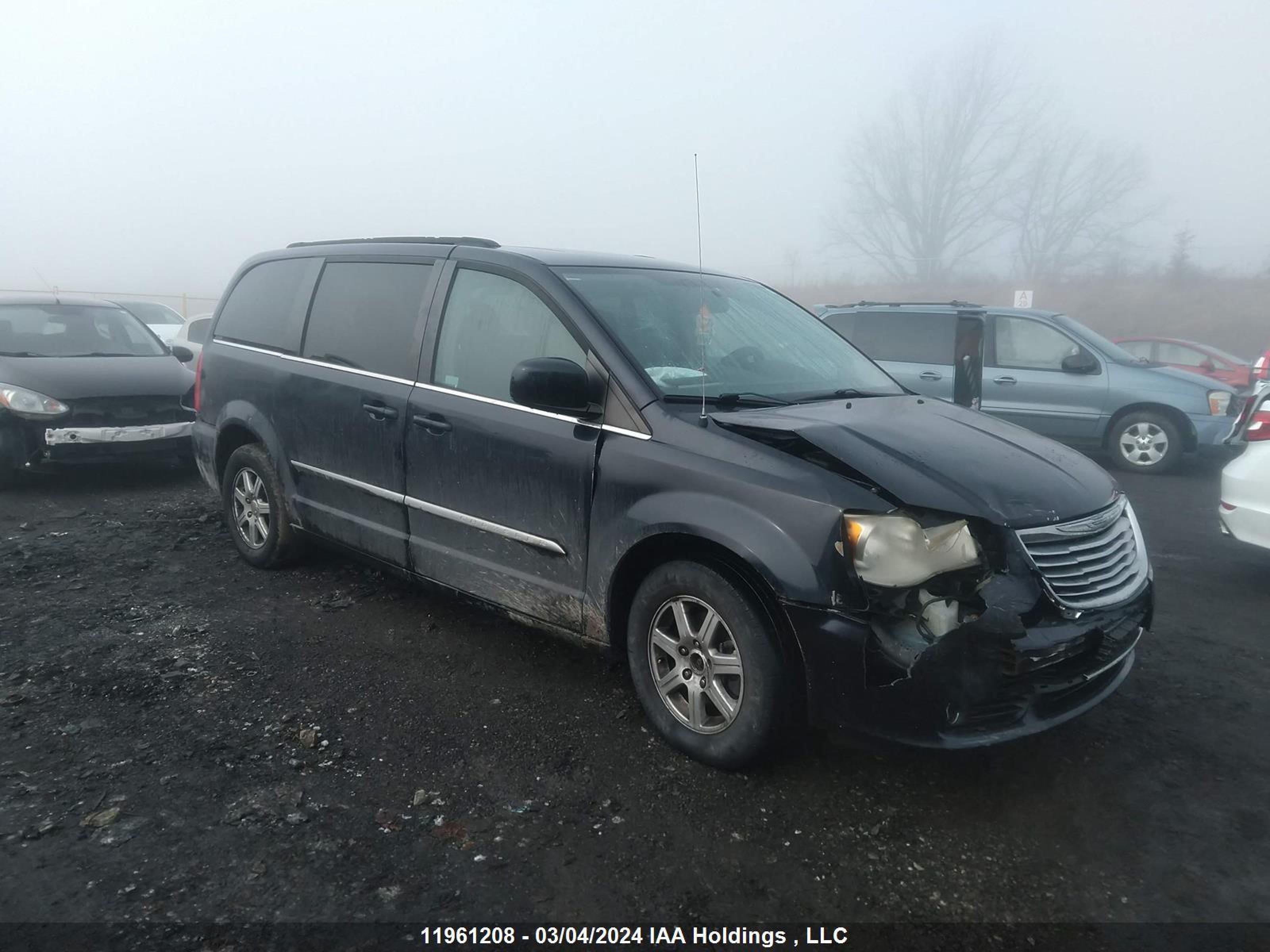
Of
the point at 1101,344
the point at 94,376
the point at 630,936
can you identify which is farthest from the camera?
the point at 1101,344

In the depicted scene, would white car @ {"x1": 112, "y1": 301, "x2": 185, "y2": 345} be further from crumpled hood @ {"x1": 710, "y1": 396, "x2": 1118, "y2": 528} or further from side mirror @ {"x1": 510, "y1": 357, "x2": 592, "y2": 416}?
crumpled hood @ {"x1": 710, "y1": 396, "x2": 1118, "y2": 528}

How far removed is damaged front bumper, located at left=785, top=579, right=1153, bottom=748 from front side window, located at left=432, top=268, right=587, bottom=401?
1505 mm

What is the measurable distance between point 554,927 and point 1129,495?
24.9 ft

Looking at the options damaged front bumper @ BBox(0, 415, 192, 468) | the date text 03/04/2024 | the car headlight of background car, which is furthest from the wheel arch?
the car headlight of background car

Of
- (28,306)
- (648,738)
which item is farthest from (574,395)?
(28,306)

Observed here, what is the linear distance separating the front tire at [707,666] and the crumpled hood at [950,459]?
1.95 feet

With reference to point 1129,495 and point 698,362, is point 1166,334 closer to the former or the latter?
point 1129,495

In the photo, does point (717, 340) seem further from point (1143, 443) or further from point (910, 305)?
point (1143, 443)

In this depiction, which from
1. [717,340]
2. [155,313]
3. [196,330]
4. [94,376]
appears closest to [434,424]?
[717,340]

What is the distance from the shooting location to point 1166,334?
1182 inches

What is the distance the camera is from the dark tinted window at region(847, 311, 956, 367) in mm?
10438

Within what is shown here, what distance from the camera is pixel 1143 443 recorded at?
9883mm

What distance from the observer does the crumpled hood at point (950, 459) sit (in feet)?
9.87

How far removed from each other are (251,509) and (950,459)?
3999 millimetres
